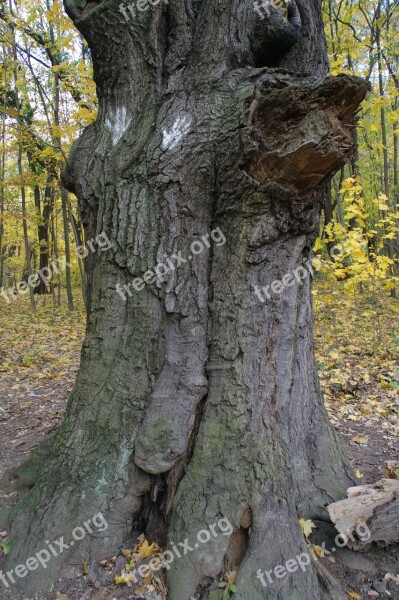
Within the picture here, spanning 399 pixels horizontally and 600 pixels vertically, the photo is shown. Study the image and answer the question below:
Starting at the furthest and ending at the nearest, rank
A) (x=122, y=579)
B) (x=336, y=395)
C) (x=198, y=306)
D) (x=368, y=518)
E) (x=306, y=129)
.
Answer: (x=336, y=395) → (x=198, y=306) → (x=368, y=518) → (x=122, y=579) → (x=306, y=129)

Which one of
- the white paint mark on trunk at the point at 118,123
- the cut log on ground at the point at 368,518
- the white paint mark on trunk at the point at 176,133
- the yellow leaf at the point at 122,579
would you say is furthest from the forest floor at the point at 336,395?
the white paint mark on trunk at the point at 118,123

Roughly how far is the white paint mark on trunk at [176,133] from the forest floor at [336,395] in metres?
2.36

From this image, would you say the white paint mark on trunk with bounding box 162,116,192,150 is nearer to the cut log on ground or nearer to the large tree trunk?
the large tree trunk

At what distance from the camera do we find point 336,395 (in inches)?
190

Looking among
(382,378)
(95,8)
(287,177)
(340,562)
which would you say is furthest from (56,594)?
(382,378)

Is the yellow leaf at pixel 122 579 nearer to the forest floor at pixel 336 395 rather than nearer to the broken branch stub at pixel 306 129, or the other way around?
the forest floor at pixel 336 395

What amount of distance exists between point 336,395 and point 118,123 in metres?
3.91

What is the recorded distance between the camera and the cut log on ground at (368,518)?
2133 mm

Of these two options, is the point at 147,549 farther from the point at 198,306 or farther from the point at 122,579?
the point at 198,306

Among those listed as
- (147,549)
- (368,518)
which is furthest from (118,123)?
(368,518)

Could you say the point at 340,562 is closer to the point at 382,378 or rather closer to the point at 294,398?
the point at 294,398

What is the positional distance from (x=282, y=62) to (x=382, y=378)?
13.3 feet

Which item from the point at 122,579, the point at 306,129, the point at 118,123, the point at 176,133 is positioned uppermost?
the point at 118,123

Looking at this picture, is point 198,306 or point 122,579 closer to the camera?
point 122,579
